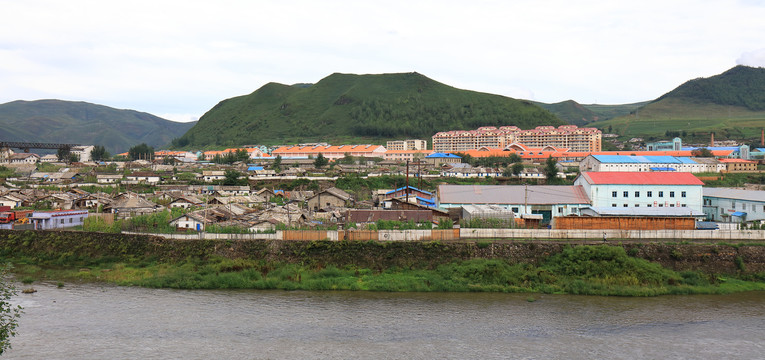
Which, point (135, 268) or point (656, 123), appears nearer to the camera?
point (135, 268)

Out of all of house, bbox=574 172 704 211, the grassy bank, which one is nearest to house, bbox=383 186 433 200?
house, bbox=574 172 704 211

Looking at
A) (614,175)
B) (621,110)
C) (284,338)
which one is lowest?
(284,338)

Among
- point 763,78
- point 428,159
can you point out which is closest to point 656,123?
point 763,78

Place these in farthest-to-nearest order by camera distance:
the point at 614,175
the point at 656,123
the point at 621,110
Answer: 1. the point at 621,110
2. the point at 656,123
3. the point at 614,175

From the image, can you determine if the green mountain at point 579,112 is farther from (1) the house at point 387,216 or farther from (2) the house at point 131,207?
(2) the house at point 131,207

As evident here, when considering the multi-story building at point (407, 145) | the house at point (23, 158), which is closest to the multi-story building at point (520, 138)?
the multi-story building at point (407, 145)

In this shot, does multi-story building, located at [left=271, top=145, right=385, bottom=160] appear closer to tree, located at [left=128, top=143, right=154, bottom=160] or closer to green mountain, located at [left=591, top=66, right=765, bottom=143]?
tree, located at [left=128, top=143, right=154, bottom=160]

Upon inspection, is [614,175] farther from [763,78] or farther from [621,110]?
[621,110]
